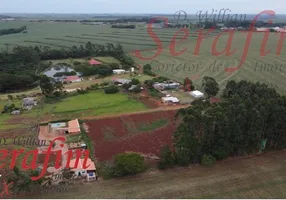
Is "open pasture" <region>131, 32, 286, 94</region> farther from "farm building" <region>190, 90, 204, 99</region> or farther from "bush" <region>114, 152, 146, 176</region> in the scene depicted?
"bush" <region>114, 152, 146, 176</region>

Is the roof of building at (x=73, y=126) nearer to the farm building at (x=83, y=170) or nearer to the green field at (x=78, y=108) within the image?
the green field at (x=78, y=108)

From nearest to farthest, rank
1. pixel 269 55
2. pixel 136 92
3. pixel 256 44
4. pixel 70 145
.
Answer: pixel 70 145 → pixel 136 92 → pixel 269 55 → pixel 256 44

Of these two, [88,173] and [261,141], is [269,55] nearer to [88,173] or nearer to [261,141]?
[261,141]

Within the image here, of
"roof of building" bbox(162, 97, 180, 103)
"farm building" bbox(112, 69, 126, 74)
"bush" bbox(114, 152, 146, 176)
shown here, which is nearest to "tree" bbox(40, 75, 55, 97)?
"roof of building" bbox(162, 97, 180, 103)

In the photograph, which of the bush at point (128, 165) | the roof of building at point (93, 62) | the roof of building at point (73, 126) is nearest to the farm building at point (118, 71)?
the roof of building at point (93, 62)

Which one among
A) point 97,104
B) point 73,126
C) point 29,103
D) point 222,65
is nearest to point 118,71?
point 97,104

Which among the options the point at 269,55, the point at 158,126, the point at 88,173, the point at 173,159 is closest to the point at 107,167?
the point at 88,173
